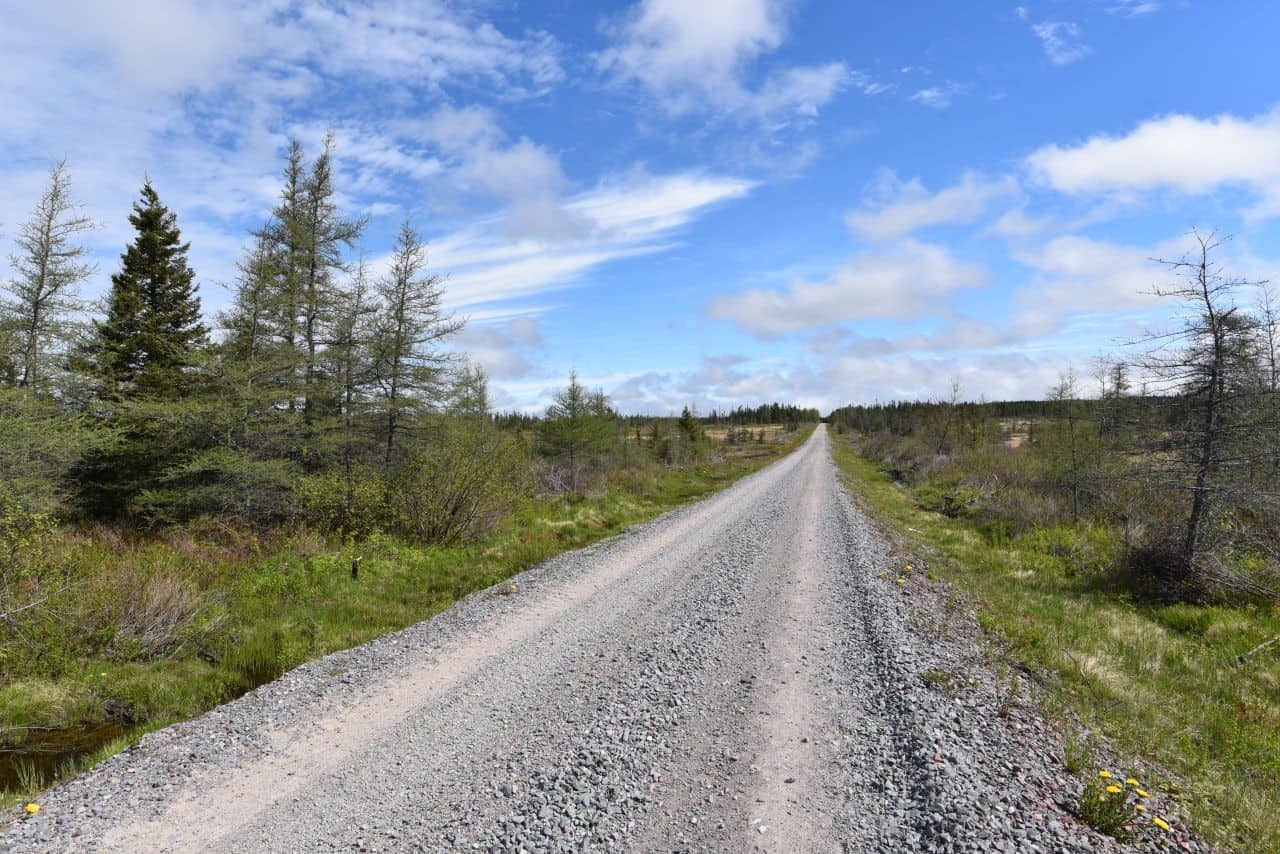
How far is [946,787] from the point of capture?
4.19 m

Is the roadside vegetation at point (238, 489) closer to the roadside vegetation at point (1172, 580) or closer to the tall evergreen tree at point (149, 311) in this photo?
the tall evergreen tree at point (149, 311)

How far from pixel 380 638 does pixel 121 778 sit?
11.1 ft

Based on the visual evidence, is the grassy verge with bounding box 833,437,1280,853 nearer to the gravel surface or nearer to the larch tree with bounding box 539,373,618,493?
the gravel surface

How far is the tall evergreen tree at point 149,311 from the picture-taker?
59.0ft

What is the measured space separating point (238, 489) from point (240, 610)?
5.82m

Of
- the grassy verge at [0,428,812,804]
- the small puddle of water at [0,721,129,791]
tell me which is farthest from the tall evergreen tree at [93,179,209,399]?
the small puddle of water at [0,721,129,791]

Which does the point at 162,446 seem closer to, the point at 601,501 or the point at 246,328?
the point at 246,328

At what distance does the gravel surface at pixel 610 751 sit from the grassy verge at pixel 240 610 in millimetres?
876

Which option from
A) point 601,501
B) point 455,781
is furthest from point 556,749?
point 601,501

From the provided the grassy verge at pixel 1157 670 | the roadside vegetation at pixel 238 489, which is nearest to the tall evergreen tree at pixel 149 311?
the roadside vegetation at pixel 238 489

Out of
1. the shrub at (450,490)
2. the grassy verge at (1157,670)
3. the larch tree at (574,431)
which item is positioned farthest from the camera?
the larch tree at (574,431)

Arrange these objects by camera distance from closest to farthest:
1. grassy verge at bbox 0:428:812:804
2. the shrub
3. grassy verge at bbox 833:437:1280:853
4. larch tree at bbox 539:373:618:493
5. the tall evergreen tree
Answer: grassy verge at bbox 833:437:1280:853 → grassy verge at bbox 0:428:812:804 → the shrub → the tall evergreen tree → larch tree at bbox 539:373:618:493

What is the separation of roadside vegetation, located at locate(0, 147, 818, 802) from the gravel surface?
1759 millimetres

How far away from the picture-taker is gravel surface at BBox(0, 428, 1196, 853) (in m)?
3.86
